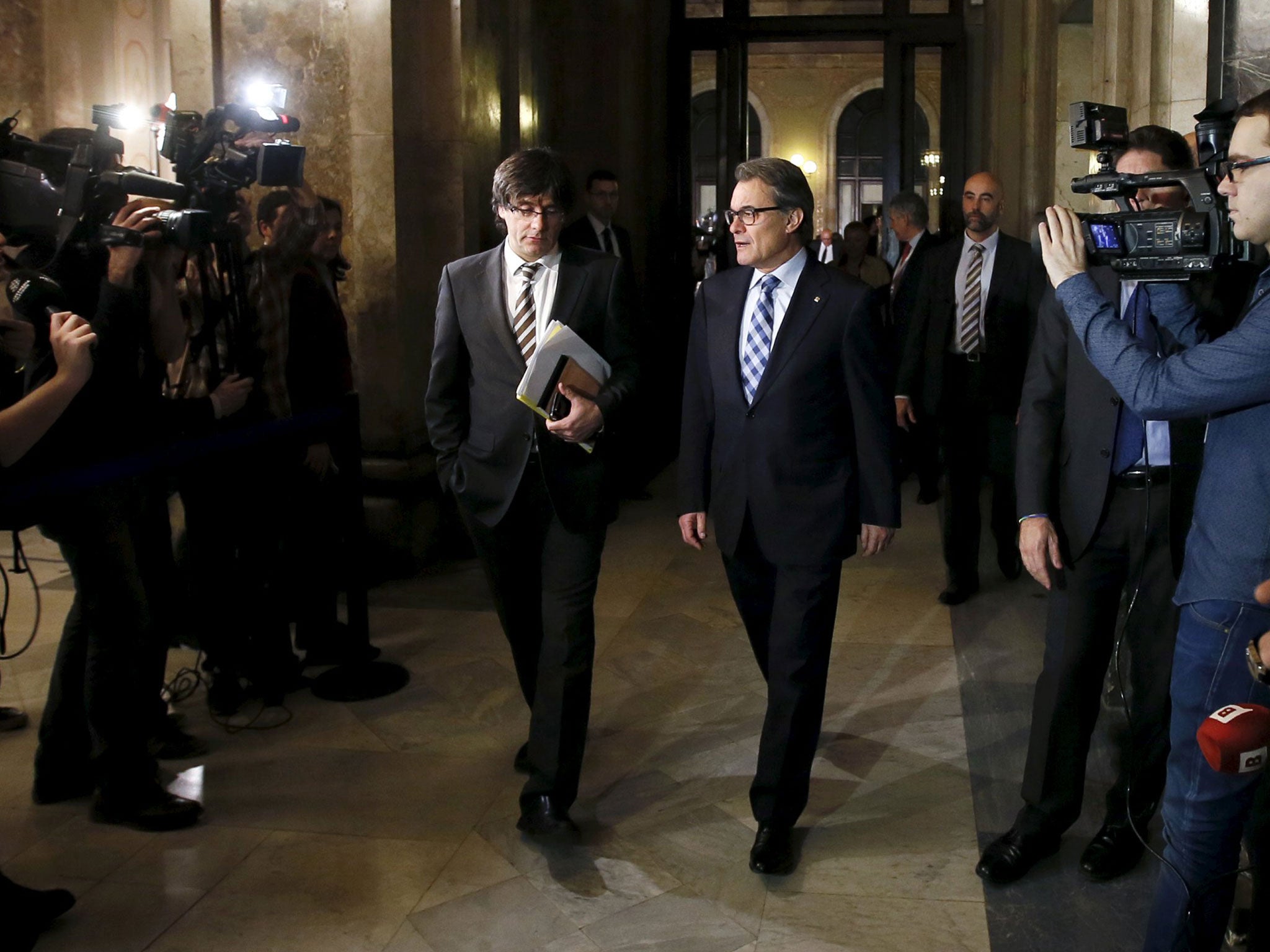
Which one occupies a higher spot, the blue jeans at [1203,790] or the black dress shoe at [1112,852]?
the blue jeans at [1203,790]

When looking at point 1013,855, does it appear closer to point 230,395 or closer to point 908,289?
point 230,395

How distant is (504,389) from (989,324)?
312cm

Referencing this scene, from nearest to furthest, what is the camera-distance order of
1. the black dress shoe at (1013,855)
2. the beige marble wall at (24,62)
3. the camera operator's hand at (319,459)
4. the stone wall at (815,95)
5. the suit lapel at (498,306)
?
1. the black dress shoe at (1013,855)
2. the suit lapel at (498,306)
3. the camera operator's hand at (319,459)
4. the beige marble wall at (24,62)
5. the stone wall at (815,95)

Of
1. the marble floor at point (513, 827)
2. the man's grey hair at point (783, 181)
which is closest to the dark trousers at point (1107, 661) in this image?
the marble floor at point (513, 827)

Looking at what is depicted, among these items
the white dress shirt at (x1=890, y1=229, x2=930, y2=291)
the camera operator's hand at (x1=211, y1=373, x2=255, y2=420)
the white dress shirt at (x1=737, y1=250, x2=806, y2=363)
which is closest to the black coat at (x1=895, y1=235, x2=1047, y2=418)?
the white dress shirt at (x1=890, y1=229, x2=930, y2=291)

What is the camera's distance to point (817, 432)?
11.7 ft

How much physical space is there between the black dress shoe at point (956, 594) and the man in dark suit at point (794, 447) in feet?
9.20

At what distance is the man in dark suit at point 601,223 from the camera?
27.1ft

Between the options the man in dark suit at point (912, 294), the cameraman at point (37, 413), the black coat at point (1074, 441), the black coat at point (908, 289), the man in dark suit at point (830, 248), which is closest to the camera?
the cameraman at point (37, 413)

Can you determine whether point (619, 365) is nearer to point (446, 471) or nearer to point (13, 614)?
point (446, 471)

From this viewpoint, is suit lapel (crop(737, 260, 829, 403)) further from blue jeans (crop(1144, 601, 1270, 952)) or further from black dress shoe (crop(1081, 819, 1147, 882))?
black dress shoe (crop(1081, 819, 1147, 882))

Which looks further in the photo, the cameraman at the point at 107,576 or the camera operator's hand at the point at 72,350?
the cameraman at the point at 107,576

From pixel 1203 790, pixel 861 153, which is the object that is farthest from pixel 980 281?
pixel 861 153

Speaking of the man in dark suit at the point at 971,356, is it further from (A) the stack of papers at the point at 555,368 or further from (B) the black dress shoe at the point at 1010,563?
(A) the stack of papers at the point at 555,368
